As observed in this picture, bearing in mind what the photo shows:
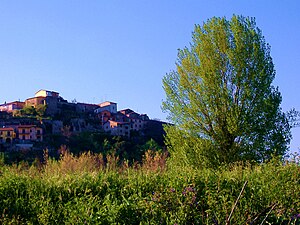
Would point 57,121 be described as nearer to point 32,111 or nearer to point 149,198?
point 32,111

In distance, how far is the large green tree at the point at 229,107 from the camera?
524 inches

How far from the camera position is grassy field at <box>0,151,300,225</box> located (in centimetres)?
423

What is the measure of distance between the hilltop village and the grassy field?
129 ft

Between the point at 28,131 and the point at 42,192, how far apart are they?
43.9 m

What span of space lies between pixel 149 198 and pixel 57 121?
5022 cm

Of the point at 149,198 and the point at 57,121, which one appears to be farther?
the point at 57,121

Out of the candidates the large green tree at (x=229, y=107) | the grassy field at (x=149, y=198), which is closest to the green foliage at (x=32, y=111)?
the large green tree at (x=229, y=107)

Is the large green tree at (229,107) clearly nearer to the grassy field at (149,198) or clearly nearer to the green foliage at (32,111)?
the grassy field at (149,198)

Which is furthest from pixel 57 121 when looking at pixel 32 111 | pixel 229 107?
pixel 229 107

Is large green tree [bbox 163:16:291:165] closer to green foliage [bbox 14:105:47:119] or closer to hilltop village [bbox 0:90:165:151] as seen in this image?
hilltop village [bbox 0:90:165:151]

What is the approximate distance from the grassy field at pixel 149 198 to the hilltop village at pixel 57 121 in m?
39.3

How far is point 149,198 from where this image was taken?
4797 mm

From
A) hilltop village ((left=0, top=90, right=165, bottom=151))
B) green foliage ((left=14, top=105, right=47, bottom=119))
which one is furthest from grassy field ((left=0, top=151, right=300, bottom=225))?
green foliage ((left=14, top=105, right=47, bottom=119))

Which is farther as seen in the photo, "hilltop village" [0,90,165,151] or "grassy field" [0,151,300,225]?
"hilltop village" [0,90,165,151]
